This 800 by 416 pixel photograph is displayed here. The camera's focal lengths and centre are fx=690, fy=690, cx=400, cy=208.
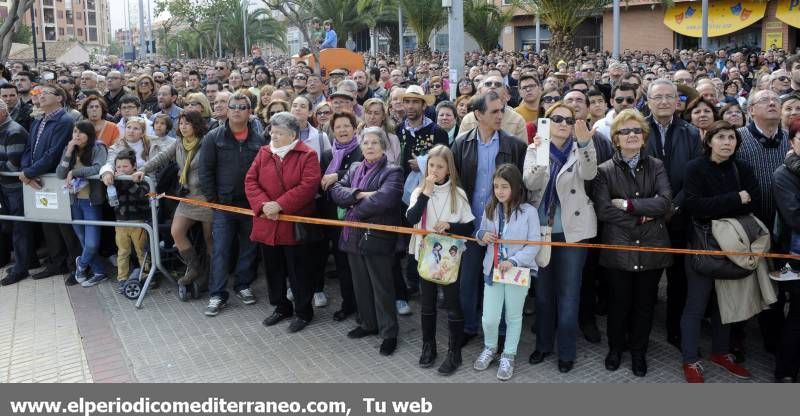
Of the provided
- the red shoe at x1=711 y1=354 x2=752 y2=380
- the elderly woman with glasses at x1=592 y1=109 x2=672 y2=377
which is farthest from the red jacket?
the red shoe at x1=711 y1=354 x2=752 y2=380

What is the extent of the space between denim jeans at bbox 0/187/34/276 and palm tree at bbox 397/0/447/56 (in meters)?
20.5

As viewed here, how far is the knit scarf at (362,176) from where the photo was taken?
5.52 meters

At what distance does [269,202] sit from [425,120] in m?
1.60

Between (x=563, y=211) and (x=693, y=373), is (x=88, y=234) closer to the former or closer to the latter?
(x=563, y=211)

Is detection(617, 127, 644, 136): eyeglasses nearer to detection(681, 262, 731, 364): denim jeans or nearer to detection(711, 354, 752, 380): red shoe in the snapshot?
detection(681, 262, 731, 364): denim jeans

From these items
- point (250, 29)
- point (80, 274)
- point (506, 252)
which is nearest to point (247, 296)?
point (80, 274)

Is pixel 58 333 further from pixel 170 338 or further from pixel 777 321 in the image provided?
pixel 777 321

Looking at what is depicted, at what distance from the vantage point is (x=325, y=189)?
19.5 feet

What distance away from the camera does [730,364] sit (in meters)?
5.01

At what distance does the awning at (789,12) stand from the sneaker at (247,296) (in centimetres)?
3061

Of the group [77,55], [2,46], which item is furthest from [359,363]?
[77,55]

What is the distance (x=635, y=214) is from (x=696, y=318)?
91 centimetres

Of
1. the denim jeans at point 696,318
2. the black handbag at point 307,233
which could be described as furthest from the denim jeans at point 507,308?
the black handbag at point 307,233

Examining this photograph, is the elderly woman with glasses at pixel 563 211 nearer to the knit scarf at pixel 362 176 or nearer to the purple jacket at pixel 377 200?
the purple jacket at pixel 377 200
